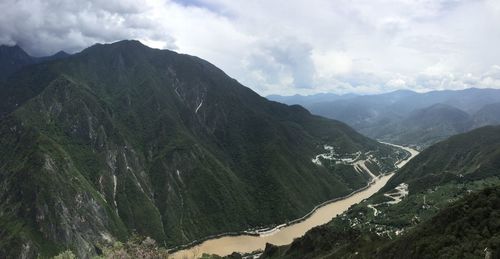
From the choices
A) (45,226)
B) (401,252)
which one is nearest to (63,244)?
(45,226)

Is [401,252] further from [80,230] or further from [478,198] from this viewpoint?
[80,230]

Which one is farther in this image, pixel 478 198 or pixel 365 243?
pixel 365 243

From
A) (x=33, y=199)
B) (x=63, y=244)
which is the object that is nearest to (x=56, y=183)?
(x=33, y=199)

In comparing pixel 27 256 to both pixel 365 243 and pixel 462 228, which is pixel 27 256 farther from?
pixel 462 228

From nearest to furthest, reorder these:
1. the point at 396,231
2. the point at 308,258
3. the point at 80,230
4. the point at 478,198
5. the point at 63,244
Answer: the point at 478,198 → the point at 308,258 → the point at 396,231 → the point at 63,244 → the point at 80,230

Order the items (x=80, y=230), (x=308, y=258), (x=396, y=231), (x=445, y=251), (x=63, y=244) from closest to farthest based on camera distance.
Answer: (x=445, y=251)
(x=308, y=258)
(x=396, y=231)
(x=63, y=244)
(x=80, y=230)

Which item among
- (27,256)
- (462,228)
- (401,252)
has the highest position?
(462,228)

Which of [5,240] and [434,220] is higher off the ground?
[434,220]

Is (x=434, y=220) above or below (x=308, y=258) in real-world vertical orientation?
above

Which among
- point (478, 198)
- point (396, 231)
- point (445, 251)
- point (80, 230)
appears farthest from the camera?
point (80, 230)
